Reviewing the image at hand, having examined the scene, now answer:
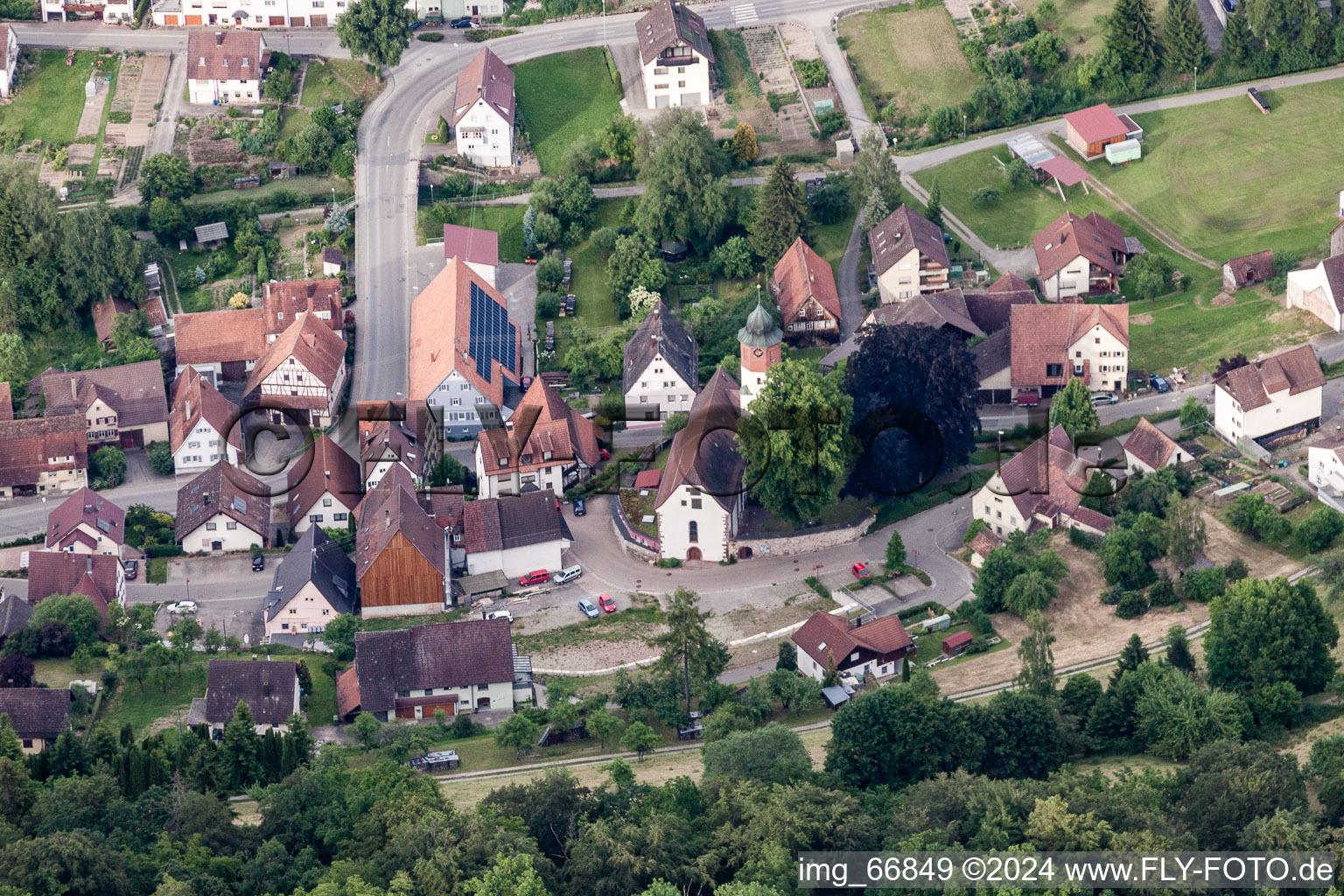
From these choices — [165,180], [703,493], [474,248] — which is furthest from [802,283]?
[165,180]

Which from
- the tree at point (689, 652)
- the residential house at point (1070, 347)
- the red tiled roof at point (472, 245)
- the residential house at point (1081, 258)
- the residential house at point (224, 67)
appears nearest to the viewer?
the tree at point (689, 652)

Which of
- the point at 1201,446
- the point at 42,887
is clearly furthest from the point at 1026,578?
the point at 42,887

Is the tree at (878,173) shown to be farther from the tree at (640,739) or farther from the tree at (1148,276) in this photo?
the tree at (640,739)

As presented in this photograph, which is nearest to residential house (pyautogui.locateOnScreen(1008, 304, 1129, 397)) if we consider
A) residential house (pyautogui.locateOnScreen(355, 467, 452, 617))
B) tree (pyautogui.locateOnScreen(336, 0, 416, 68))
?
residential house (pyautogui.locateOnScreen(355, 467, 452, 617))

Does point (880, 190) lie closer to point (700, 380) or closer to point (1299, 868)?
point (700, 380)

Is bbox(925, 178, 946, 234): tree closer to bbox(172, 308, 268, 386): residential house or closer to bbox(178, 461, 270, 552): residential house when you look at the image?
bbox(172, 308, 268, 386): residential house

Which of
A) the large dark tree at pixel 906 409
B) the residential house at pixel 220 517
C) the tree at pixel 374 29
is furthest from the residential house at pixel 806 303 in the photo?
the tree at pixel 374 29
